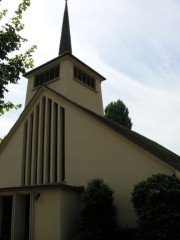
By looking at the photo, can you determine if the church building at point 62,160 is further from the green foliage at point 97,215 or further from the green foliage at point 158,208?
the green foliage at point 158,208

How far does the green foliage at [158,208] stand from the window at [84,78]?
38.2ft

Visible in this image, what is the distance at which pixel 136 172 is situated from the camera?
13266 millimetres

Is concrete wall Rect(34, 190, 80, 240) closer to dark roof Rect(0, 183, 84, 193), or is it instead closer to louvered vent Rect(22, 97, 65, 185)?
dark roof Rect(0, 183, 84, 193)

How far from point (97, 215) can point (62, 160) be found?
15.3 feet

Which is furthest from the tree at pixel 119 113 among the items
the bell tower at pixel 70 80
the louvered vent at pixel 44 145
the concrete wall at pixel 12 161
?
the concrete wall at pixel 12 161

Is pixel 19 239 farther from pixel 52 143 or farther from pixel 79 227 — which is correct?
pixel 52 143

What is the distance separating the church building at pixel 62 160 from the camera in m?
13.2

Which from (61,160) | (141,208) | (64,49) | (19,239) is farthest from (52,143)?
(64,49)

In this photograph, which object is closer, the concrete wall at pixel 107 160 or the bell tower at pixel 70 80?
the concrete wall at pixel 107 160

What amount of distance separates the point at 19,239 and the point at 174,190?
7738 mm

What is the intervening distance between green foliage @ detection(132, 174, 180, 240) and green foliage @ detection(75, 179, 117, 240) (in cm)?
178

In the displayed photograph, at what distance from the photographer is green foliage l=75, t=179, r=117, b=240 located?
39.4ft

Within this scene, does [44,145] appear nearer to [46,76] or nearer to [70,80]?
[70,80]

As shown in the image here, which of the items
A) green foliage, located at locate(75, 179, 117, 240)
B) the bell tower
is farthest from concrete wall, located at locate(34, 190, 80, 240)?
the bell tower
